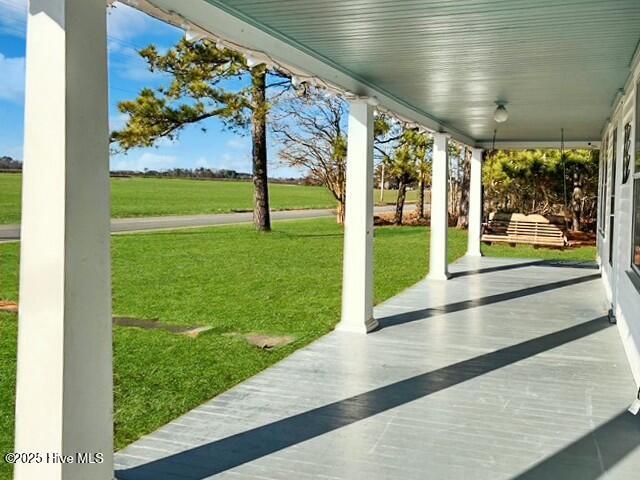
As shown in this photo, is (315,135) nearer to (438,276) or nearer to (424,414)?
(438,276)

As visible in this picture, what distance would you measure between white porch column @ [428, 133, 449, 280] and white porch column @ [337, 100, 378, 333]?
3473 mm

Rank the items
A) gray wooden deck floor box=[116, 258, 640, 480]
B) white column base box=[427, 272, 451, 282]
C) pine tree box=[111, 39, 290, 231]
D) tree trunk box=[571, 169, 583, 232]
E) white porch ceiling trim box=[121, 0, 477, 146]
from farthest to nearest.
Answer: tree trunk box=[571, 169, 583, 232] → pine tree box=[111, 39, 290, 231] → white column base box=[427, 272, 451, 282] → white porch ceiling trim box=[121, 0, 477, 146] → gray wooden deck floor box=[116, 258, 640, 480]

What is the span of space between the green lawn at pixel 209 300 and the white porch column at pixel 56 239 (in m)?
0.93

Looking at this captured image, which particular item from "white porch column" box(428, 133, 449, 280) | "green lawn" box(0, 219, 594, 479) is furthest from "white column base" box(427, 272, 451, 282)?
"green lawn" box(0, 219, 594, 479)

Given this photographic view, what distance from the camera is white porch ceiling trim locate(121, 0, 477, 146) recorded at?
10.0 ft

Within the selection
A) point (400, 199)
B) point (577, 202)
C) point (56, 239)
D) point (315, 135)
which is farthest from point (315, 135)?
point (56, 239)

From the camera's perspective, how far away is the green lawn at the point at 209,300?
4.02m

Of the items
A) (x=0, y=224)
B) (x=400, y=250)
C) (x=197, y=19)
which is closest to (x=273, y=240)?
(x=400, y=250)

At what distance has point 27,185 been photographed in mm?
2191

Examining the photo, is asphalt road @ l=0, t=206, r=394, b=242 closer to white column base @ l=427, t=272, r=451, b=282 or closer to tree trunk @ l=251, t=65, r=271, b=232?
tree trunk @ l=251, t=65, r=271, b=232

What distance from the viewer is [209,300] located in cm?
749

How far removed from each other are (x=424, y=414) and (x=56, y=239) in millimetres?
2363

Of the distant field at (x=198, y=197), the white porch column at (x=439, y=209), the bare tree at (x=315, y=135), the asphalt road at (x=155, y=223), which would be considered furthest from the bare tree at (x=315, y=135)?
the white porch column at (x=439, y=209)

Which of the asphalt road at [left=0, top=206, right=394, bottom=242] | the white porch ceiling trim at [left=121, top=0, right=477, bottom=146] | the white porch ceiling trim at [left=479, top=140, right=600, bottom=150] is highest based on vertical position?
the white porch ceiling trim at [left=479, top=140, right=600, bottom=150]
